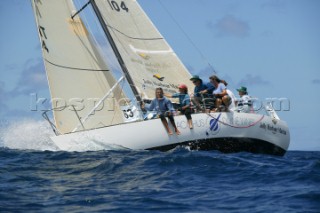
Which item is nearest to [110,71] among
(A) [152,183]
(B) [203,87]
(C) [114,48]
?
(C) [114,48]

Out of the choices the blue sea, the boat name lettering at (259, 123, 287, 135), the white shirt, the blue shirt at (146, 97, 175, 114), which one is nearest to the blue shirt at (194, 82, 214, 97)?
the white shirt

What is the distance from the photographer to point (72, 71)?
51.9 feet

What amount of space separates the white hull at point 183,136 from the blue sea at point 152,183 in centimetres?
38

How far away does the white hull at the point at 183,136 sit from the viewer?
13414mm

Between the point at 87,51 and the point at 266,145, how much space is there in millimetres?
5747

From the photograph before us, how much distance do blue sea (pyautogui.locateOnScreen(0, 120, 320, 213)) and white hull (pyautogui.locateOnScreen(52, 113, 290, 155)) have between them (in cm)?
38

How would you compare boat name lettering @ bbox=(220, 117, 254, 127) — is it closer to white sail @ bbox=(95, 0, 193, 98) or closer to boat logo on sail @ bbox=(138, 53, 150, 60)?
white sail @ bbox=(95, 0, 193, 98)

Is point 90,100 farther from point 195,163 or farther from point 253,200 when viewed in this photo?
point 253,200

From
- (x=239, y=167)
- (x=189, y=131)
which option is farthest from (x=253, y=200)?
(x=189, y=131)

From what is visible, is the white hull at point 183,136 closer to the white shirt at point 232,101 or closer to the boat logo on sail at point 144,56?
the white shirt at point 232,101

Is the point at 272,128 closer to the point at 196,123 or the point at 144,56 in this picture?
the point at 196,123

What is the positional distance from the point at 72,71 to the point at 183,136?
4.12 m

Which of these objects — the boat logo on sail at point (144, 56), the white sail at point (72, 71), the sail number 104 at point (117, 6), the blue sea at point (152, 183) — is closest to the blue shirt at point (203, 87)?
the blue sea at point (152, 183)

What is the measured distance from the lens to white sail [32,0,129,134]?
1552 cm
